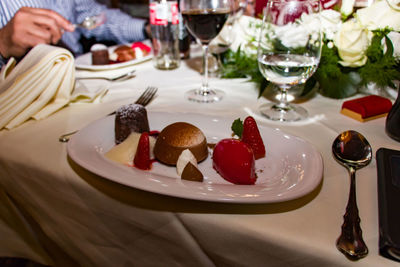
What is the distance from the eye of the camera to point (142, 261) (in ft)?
1.97

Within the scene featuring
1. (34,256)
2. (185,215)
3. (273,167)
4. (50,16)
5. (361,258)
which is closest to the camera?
(361,258)

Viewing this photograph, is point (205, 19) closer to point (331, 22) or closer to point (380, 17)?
point (331, 22)

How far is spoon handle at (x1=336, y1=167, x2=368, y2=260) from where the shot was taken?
40 centimetres

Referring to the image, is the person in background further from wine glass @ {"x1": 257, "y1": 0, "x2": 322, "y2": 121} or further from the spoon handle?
the spoon handle

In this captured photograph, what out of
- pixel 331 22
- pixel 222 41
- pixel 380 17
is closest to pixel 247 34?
pixel 222 41

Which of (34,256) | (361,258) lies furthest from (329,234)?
(34,256)

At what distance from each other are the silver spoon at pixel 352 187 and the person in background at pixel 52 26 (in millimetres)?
1164

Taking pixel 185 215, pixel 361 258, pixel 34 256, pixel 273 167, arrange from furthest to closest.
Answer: pixel 34 256
pixel 273 167
pixel 185 215
pixel 361 258

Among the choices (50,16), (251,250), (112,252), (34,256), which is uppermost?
(50,16)

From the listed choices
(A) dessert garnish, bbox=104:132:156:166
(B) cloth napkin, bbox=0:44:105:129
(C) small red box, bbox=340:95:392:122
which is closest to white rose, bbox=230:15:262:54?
(C) small red box, bbox=340:95:392:122

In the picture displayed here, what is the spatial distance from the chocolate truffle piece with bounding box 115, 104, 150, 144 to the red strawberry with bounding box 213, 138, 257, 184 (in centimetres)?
22

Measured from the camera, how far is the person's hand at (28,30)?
117 centimetres

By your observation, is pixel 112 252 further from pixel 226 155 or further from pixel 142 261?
pixel 226 155

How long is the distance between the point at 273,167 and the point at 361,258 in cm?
24
